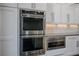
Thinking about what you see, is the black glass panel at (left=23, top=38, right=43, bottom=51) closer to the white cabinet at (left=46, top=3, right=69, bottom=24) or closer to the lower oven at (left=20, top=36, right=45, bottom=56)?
the lower oven at (left=20, top=36, right=45, bottom=56)

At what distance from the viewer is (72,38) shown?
2186mm

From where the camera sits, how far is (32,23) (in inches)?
80.3

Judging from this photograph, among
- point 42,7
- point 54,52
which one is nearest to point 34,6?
point 42,7

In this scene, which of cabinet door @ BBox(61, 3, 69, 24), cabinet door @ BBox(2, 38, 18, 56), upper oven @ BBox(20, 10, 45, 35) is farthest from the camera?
cabinet door @ BBox(61, 3, 69, 24)

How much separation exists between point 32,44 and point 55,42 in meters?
0.34

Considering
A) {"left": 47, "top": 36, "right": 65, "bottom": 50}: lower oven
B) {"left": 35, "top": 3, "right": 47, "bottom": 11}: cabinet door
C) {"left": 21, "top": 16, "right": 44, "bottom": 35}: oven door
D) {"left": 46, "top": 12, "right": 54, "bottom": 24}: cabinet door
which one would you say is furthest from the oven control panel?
{"left": 35, "top": 3, "right": 47, "bottom": 11}: cabinet door

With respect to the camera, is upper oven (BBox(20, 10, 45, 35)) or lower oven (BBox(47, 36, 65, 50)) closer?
upper oven (BBox(20, 10, 45, 35))

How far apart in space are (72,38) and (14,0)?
3.28 ft

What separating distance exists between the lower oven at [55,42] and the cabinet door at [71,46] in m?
0.08

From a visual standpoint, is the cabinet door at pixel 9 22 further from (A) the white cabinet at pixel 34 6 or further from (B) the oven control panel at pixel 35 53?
(B) the oven control panel at pixel 35 53

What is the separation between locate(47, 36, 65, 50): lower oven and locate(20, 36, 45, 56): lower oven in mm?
83

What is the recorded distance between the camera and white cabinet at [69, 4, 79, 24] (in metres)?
2.01

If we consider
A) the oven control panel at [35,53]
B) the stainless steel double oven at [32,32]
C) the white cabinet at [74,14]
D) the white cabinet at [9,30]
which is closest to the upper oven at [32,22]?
the stainless steel double oven at [32,32]

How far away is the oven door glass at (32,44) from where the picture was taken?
2017mm
